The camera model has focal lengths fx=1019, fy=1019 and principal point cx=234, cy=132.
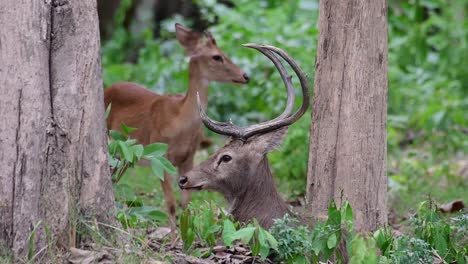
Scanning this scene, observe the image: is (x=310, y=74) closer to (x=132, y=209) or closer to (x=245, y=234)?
(x=132, y=209)

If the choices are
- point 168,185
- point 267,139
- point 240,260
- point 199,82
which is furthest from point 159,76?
point 240,260

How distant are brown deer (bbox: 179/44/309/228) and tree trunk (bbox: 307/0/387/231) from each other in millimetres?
281

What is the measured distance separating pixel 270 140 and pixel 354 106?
2.30ft

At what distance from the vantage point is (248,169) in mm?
7121

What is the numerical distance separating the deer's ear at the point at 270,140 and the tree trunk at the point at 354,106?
32cm

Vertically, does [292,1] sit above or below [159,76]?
above

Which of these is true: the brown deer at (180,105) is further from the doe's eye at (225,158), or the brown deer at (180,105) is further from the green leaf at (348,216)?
the green leaf at (348,216)

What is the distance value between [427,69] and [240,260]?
9459 millimetres

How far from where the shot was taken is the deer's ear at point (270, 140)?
276 inches

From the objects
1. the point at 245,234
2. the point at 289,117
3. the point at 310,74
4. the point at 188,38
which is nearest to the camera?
the point at 245,234

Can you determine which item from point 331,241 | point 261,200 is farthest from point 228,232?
point 261,200

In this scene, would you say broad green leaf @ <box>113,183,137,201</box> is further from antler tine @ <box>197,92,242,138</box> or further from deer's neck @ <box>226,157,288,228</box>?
deer's neck @ <box>226,157,288,228</box>

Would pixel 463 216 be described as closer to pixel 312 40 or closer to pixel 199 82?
pixel 199 82

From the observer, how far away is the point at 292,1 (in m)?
12.6
